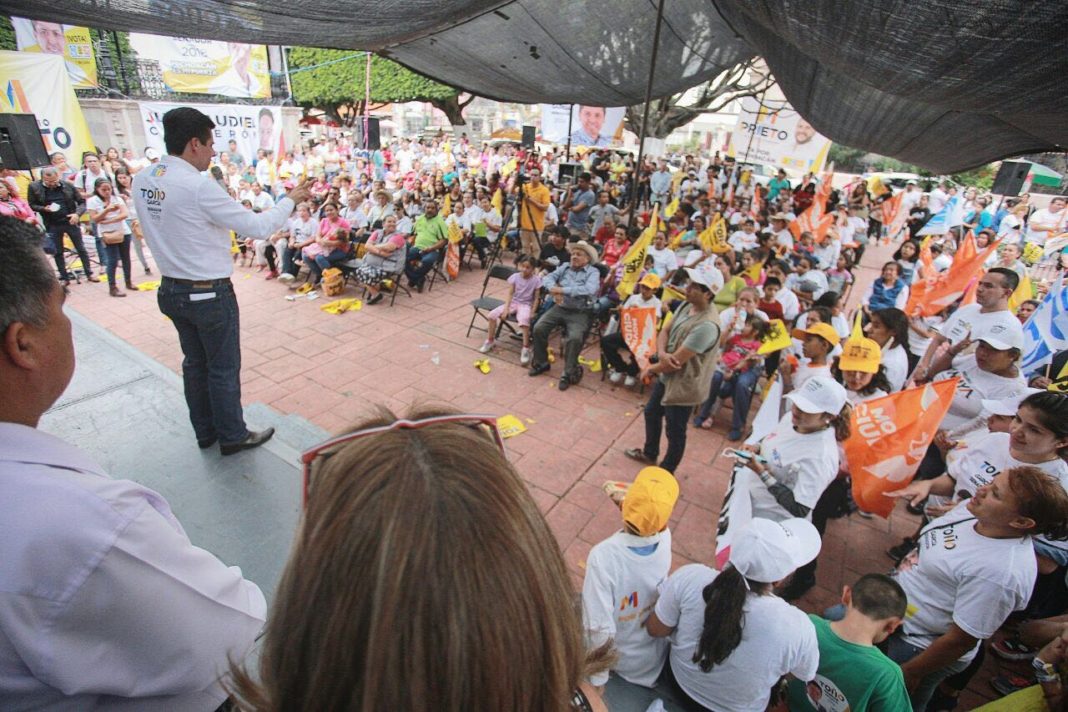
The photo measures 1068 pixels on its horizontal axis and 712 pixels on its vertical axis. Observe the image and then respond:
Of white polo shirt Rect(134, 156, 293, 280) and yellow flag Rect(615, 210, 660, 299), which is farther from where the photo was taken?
yellow flag Rect(615, 210, 660, 299)

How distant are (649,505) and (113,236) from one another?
799 cm

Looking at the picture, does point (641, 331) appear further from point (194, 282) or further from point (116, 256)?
point (116, 256)

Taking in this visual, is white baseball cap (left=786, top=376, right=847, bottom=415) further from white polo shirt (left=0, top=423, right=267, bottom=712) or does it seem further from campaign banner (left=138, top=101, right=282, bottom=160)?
campaign banner (left=138, top=101, right=282, bottom=160)

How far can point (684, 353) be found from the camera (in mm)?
3629

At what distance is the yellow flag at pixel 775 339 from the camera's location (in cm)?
458

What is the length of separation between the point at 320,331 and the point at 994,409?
6540 mm

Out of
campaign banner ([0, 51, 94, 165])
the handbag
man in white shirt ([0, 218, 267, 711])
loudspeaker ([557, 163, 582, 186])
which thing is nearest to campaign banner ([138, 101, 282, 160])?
campaign banner ([0, 51, 94, 165])

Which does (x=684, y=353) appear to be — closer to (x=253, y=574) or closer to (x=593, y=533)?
(x=593, y=533)

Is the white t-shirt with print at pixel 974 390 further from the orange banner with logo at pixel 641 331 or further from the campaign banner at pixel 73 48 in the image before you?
the campaign banner at pixel 73 48

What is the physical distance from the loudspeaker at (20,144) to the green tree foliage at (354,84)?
22.5 meters

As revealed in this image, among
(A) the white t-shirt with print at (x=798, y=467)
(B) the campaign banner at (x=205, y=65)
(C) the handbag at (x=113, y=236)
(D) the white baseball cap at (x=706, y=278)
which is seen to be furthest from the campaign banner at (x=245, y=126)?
(A) the white t-shirt with print at (x=798, y=467)

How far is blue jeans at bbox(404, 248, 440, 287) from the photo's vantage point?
7855mm

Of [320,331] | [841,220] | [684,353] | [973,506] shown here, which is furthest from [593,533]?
[841,220]

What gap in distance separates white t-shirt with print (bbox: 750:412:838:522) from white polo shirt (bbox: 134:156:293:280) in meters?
3.18
